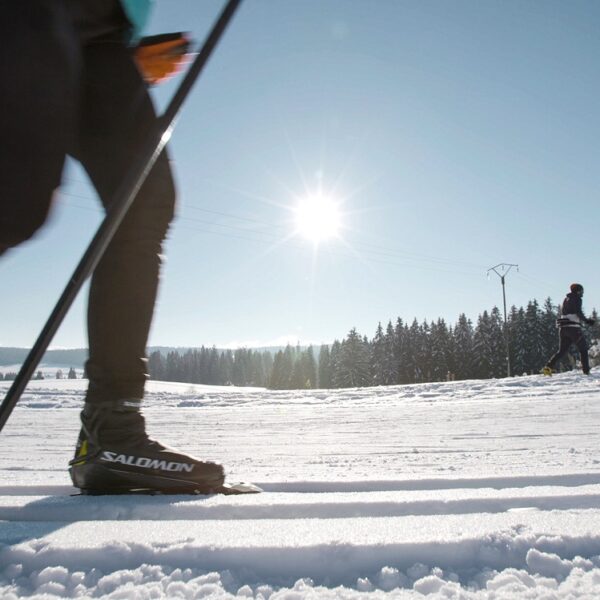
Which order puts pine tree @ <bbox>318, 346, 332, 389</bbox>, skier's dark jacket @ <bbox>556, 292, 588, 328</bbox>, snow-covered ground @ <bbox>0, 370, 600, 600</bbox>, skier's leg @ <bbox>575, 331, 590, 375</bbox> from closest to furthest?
snow-covered ground @ <bbox>0, 370, 600, 600</bbox> < skier's leg @ <bbox>575, 331, 590, 375</bbox> < skier's dark jacket @ <bbox>556, 292, 588, 328</bbox> < pine tree @ <bbox>318, 346, 332, 389</bbox>

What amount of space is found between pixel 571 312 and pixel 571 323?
25 centimetres

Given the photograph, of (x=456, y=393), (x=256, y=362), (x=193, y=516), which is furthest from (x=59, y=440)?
(x=256, y=362)

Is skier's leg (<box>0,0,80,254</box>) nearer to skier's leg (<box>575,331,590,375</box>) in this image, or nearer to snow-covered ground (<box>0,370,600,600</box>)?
snow-covered ground (<box>0,370,600,600</box>)

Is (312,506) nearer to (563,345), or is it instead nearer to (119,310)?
(119,310)

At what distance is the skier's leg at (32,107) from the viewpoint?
2.56 ft

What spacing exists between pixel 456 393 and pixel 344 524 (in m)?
7.11

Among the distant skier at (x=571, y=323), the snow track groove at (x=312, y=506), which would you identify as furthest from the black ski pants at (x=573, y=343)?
the snow track groove at (x=312, y=506)

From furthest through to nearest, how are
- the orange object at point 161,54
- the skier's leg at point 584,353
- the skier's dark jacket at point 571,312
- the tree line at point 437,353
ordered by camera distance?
the tree line at point 437,353, the skier's dark jacket at point 571,312, the skier's leg at point 584,353, the orange object at point 161,54

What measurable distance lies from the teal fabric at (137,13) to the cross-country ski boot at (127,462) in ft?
3.11

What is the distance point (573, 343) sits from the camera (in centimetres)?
968

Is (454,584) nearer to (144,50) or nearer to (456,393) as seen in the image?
(144,50)

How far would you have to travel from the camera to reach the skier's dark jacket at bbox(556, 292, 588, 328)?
31.8ft

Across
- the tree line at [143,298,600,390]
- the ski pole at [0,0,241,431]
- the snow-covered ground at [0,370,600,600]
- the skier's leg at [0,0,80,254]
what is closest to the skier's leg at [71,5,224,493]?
the snow-covered ground at [0,370,600,600]

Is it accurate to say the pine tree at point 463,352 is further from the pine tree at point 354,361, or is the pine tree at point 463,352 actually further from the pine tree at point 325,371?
the pine tree at point 325,371
